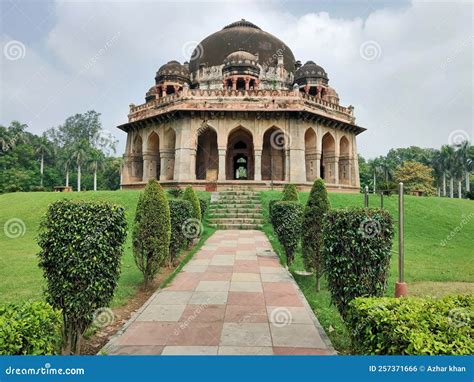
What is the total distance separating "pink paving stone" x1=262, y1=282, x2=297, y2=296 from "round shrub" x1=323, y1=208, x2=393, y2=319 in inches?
65.1

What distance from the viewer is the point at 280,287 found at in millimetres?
5574

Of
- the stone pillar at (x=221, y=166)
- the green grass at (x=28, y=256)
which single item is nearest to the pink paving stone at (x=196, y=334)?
the green grass at (x=28, y=256)

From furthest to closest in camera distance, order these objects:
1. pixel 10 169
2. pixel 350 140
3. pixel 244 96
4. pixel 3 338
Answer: pixel 10 169 < pixel 350 140 < pixel 244 96 < pixel 3 338

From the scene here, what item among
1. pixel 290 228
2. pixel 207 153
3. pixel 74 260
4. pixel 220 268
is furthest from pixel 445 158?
pixel 74 260

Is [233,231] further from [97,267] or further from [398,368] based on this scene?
[398,368]

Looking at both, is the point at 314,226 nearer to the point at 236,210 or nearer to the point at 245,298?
the point at 245,298

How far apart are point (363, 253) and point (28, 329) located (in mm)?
3267

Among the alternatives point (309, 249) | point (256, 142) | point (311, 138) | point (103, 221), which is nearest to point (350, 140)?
point (311, 138)

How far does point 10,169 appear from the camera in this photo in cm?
3934

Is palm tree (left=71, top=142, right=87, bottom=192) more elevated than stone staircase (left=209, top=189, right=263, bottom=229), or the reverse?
palm tree (left=71, top=142, right=87, bottom=192)

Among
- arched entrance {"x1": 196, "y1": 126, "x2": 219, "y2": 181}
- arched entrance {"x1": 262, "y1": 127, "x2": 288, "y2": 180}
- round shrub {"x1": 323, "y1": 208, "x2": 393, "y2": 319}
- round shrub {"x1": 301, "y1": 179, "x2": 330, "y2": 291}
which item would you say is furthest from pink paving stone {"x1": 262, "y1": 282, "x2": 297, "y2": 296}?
arched entrance {"x1": 196, "y1": 126, "x2": 219, "y2": 181}

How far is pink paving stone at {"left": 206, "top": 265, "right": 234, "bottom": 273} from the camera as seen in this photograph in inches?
267

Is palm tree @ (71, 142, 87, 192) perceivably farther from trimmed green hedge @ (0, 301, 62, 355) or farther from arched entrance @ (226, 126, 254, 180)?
trimmed green hedge @ (0, 301, 62, 355)

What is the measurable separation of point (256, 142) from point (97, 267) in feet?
60.9
